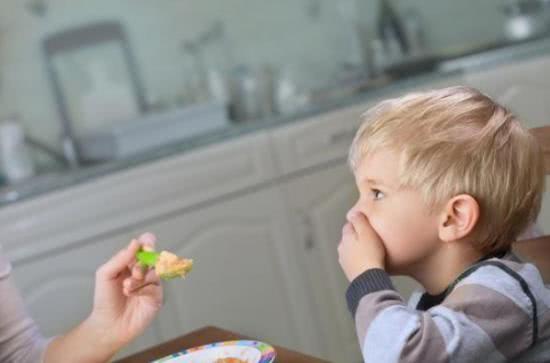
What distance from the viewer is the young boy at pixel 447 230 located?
959 mm

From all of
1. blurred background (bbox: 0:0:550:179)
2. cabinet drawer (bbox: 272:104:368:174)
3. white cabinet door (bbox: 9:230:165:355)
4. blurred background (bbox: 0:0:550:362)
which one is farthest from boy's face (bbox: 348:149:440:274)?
blurred background (bbox: 0:0:550:179)

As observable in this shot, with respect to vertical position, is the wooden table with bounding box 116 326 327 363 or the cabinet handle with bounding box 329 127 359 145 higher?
the wooden table with bounding box 116 326 327 363

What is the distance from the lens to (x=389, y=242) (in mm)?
1078

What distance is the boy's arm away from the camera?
94 centimetres

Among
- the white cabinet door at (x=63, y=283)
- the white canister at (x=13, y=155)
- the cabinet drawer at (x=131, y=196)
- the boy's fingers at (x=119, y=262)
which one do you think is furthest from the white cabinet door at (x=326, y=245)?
the boy's fingers at (x=119, y=262)

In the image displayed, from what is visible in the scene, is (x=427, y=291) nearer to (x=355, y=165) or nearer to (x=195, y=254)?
(x=355, y=165)

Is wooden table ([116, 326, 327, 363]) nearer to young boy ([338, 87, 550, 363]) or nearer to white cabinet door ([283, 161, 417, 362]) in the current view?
young boy ([338, 87, 550, 363])

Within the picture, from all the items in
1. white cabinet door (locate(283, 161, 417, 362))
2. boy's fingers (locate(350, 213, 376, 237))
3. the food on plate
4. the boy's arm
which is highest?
boy's fingers (locate(350, 213, 376, 237))

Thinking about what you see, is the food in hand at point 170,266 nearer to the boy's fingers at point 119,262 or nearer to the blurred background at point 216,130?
the boy's fingers at point 119,262

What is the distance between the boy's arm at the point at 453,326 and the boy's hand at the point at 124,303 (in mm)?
342

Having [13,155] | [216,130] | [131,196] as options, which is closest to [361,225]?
[131,196]

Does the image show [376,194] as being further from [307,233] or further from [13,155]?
[13,155]

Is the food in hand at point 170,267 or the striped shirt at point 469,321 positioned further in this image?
the food in hand at point 170,267

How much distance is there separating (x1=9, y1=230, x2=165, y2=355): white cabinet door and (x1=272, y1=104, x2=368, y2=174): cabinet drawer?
517 mm
